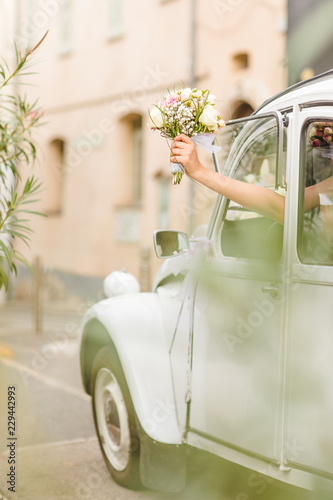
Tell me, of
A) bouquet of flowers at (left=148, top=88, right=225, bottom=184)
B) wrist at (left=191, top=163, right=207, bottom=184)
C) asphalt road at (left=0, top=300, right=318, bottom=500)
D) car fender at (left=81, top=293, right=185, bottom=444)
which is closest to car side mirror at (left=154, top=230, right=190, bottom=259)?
car fender at (left=81, top=293, right=185, bottom=444)

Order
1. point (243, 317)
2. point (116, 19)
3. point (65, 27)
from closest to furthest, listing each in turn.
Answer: point (243, 317)
point (116, 19)
point (65, 27)

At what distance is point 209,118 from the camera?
3.30 metres

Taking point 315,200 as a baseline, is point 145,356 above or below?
below

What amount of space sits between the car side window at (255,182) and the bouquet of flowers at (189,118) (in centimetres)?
36

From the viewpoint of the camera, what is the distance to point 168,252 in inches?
153

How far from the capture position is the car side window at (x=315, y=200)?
3145 mm

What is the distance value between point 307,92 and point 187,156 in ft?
1.81

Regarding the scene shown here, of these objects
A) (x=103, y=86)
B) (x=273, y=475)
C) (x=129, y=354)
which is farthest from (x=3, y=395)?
(x=103, y=86)

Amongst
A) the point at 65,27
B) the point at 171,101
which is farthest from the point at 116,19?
the point at 171,101

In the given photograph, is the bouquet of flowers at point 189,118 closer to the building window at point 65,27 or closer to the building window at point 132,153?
the building window at point 132,153

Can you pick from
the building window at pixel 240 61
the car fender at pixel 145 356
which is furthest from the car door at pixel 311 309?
the building window at pixel 240 61

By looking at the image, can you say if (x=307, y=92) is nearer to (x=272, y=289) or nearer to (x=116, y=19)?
(x=272, y=289)

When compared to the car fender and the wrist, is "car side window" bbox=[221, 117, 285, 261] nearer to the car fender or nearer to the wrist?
the wrist

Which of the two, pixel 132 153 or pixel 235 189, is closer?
pixel 235 189
